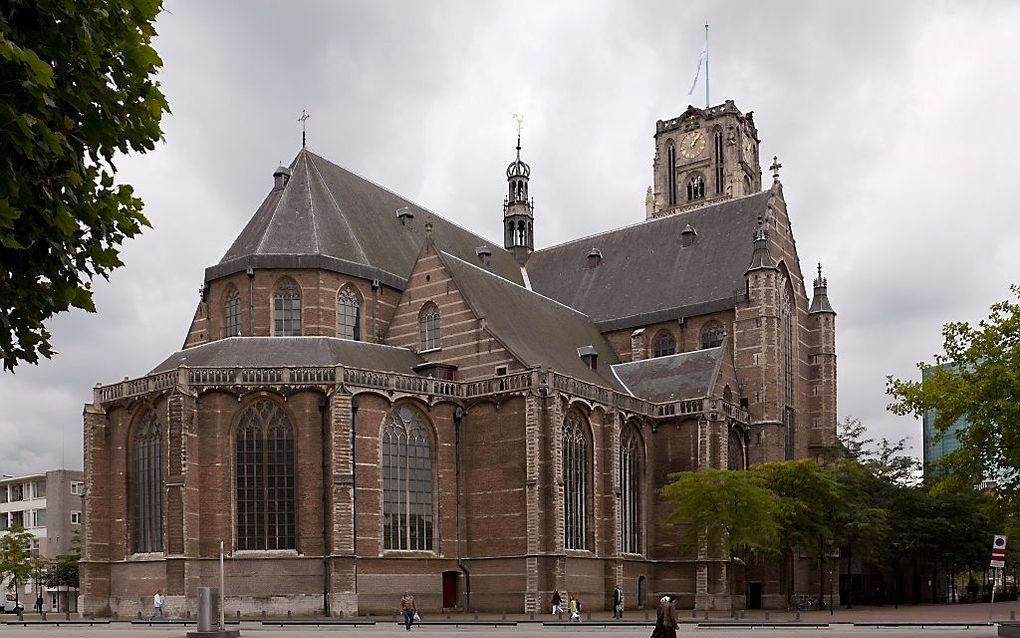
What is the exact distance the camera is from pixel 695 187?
92.1 meters

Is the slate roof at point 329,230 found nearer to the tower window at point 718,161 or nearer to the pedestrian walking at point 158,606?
the pedestrian walking at point 158,606

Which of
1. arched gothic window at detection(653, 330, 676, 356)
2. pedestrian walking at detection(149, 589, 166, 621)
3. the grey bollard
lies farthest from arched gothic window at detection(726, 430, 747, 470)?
the grey bollard

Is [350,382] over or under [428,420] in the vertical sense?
over

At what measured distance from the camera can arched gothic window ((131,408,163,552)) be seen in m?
48.9

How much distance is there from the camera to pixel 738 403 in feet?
207

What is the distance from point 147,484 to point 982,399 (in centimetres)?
3477

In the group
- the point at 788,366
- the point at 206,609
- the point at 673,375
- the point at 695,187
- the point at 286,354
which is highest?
the point at 695,187

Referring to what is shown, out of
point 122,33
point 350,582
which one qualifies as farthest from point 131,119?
point 350,582

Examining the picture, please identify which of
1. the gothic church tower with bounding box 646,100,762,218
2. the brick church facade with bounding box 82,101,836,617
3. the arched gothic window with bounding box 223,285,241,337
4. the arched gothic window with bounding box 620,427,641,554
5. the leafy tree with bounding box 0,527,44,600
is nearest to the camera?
the brick church facade with bounding box 82,101,836,617

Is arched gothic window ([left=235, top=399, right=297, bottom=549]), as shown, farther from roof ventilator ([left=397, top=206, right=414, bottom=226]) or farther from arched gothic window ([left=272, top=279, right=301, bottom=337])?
roof ventilator ([left=397, top=206, right=414, bottom=226])

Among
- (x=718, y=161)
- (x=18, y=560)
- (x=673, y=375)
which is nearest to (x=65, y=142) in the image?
(x=673, y=375)

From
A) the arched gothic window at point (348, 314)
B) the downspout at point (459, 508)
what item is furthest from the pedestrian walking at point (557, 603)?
the arched gothic window at point (348, 314)

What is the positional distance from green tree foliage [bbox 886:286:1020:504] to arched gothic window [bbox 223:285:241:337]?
3421 cm

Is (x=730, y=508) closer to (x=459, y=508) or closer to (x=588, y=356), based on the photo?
(x=459, y=508)
